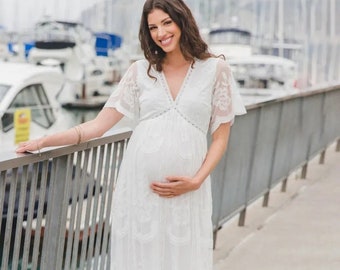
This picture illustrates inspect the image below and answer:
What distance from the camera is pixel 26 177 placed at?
3.01 meters

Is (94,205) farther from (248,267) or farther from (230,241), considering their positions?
(230,241)

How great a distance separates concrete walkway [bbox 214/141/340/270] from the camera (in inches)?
223

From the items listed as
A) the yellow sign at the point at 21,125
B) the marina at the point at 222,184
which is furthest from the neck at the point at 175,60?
the yellow sign at the point at 21,125

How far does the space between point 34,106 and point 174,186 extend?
15.0 meters

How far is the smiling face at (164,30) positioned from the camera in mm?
2986

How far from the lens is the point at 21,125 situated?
15055mm

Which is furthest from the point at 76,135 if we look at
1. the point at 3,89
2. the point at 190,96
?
the point at 3,89

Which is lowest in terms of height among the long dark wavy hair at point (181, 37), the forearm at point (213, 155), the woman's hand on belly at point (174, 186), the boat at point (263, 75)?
the boat at point (263, 75)

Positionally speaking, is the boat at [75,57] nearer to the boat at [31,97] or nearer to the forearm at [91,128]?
the boat at [31,97]

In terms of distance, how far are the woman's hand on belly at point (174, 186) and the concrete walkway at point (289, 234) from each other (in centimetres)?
254

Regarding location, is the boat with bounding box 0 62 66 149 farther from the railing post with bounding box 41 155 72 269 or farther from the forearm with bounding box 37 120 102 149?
the forearm with bounding box 37 120 102 149

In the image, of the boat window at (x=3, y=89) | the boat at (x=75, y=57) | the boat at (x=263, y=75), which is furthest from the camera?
the boat at (x=263, y=75)

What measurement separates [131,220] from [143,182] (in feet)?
0.59

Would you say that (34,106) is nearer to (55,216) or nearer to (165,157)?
(55,216)
